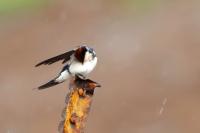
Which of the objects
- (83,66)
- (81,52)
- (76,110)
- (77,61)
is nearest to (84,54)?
(81,52)

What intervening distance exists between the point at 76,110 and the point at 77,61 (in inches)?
36.1

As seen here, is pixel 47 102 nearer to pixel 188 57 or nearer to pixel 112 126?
pixel 112 126

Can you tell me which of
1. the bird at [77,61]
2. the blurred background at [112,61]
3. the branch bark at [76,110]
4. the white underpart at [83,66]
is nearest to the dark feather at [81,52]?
the bird at [77,61]

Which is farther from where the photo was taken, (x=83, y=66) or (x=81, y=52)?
(x=83, y=66)

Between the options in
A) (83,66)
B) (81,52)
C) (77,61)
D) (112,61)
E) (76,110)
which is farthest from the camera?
(112,61)

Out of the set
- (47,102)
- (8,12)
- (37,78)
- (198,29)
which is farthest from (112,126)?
(8,12)

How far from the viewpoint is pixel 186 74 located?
11.6 metres

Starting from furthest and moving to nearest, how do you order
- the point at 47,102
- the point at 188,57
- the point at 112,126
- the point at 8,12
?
the point at 8,12 < the point at 188,57 < the point at 47,102 < the point at 112,126

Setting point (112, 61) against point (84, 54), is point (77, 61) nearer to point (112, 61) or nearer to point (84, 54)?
point (84, 54)

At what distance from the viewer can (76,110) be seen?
2.77 m

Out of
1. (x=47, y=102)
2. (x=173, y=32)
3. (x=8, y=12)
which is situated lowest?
(x=47, y=102)

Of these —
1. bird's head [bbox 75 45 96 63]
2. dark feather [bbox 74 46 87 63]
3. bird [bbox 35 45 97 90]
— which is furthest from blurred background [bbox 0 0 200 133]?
dark feather [bbox 74 46 87 63]

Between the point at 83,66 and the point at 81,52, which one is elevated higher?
the point at 83,66

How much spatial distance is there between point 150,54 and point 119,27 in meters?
1.46
